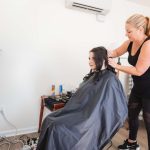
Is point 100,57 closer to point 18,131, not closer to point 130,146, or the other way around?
point 130,146

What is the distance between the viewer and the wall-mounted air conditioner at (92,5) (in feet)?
6.65

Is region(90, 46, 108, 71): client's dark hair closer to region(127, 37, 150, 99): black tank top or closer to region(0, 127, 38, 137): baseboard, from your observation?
region(127, 37, 150, 99): black tank top

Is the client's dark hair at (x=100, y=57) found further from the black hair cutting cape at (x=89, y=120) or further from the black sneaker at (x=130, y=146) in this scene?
the black sneaker at (x=130, y=146)

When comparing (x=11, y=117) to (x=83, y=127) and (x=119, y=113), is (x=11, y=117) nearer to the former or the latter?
(x=83, y=127)

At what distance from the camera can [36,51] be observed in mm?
1985

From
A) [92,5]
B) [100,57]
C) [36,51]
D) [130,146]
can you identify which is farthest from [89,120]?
[92,5]

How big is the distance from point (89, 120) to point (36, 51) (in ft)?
3.56

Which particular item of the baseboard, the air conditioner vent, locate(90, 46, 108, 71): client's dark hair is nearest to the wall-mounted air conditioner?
the air conditioner vent

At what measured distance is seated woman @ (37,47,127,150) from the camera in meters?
1.13

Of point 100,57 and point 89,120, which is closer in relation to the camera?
point 89,120

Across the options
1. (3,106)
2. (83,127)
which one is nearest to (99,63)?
(83,127)

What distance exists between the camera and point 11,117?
6.49 ft

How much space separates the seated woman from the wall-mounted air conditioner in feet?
2.77

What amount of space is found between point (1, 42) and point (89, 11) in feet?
3.54
